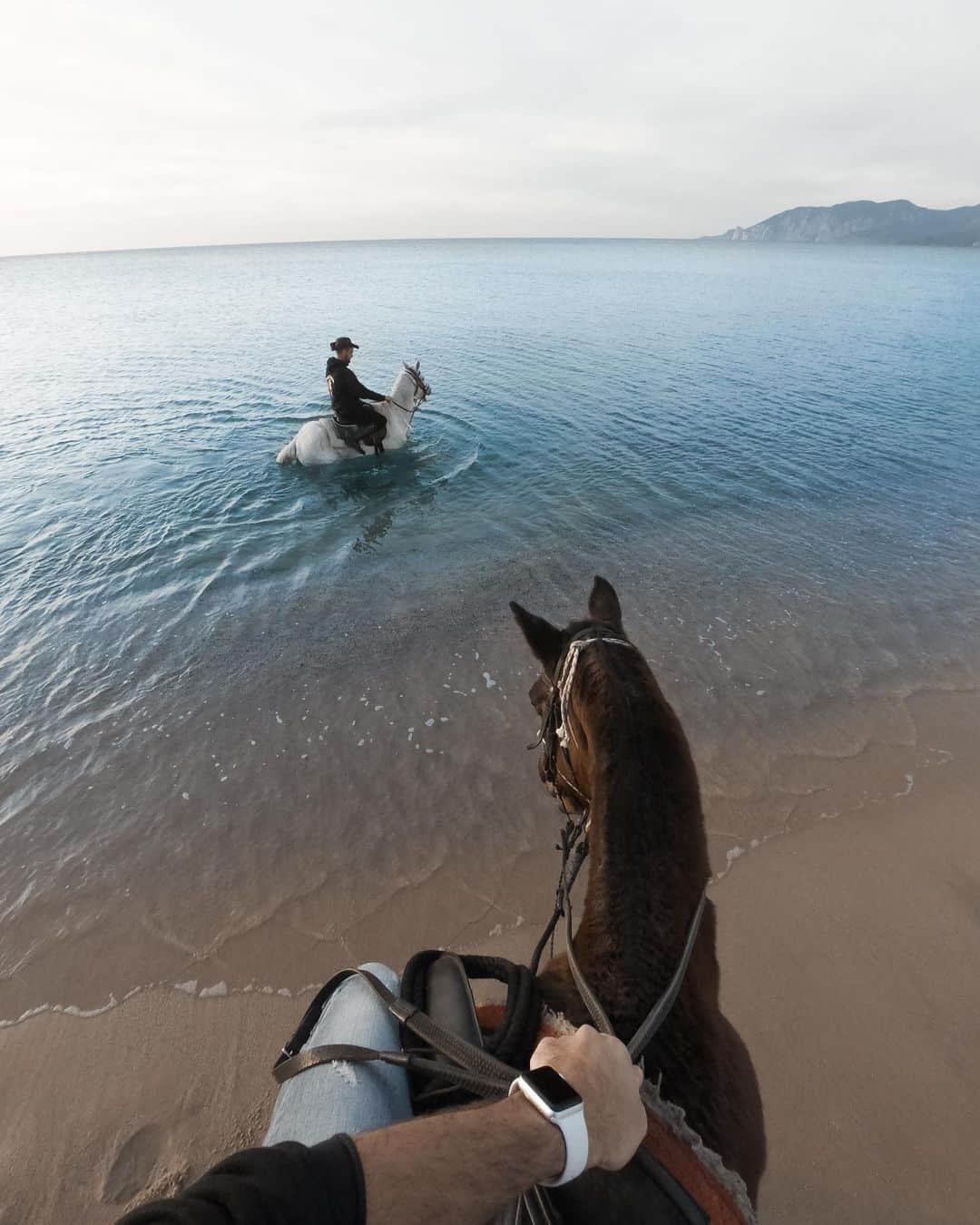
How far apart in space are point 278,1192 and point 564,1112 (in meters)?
0.71

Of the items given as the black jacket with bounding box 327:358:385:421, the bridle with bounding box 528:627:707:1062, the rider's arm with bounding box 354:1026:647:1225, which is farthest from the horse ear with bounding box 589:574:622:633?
the black jacket with bounding box 327:358:385:421

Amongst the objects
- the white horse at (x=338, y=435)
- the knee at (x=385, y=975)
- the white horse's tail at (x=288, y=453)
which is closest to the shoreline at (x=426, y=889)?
the knee at (x=385, y=975)

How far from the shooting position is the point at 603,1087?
1676mm

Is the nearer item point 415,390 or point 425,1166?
point 425,1166

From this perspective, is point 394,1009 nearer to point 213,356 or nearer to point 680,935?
point 680,935

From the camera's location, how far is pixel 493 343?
1312 inches

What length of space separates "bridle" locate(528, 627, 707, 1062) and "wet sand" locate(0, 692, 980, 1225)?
7.97 ft

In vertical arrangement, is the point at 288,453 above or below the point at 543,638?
below

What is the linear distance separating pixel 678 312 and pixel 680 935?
5427 cm

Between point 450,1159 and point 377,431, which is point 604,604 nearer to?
point 450,1159

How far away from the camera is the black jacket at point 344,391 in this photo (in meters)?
15.2

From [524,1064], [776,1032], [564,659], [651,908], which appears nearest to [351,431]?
[564,659]

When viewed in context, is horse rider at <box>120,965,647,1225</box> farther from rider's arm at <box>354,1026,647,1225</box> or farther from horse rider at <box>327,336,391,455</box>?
horse rider at <box>327,336,391,455</box>

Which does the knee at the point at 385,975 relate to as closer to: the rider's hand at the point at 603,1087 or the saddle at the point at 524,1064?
the saddle at the point at 524,1064
